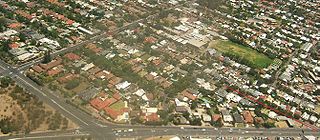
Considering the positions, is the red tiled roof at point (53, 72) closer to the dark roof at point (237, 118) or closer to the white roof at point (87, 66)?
the white roof at point (87, 66)

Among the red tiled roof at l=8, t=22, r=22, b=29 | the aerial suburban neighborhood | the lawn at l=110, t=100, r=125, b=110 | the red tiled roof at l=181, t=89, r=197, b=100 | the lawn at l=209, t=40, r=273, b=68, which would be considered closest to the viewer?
the aerial suburban neighborhood

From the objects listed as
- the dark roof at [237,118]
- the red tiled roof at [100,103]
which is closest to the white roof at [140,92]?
the red tiled roof at [100,103]

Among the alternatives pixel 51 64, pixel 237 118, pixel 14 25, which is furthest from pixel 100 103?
pixel 14 25

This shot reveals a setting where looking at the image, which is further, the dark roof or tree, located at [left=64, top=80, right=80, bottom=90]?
tree, located at [left=64, top=80, right=80, bottom=90]

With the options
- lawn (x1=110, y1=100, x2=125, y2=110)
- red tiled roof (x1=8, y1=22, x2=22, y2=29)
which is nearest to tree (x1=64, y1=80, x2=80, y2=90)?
lawn (x1=110, y1=100, x2=125, y2=110)

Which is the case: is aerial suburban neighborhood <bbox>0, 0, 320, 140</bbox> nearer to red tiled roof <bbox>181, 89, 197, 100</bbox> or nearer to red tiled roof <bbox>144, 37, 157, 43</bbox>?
red tiled roof <bbox>144, 37, 157, 43</bbox>

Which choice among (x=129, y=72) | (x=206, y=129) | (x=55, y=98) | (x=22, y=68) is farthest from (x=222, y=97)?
(x=22, y=68)
